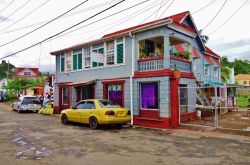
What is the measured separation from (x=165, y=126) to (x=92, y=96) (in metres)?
6.95

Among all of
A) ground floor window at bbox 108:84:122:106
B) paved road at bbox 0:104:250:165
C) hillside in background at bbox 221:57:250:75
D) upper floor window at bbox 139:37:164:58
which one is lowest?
paved road at bbox 0:104:250:165

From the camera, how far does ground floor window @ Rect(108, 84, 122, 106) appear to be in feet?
55.1

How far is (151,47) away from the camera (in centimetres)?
1709

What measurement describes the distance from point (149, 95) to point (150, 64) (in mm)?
1763

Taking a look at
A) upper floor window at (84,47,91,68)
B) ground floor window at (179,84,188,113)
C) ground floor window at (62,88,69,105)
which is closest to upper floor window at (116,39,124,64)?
upper floor window at (84,47,91,68)

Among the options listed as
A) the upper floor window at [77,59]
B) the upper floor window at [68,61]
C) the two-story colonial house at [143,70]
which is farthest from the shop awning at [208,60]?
the upper floor window at [68,61]

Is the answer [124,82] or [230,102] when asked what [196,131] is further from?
[230,102]

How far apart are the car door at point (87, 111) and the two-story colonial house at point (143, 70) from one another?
8.15 ft

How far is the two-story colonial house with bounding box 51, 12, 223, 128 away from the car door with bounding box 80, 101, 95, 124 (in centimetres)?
248

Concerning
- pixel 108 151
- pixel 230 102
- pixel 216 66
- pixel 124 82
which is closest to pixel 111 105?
pixel 124 82

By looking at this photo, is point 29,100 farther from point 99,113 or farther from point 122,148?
point 122,148

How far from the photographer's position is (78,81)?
66.0 feet

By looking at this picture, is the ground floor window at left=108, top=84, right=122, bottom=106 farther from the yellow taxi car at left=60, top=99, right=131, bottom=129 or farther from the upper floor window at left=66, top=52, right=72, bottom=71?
the upper floor window at left=66, top=52, right=72, bottom=71

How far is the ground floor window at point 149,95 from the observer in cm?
1497
